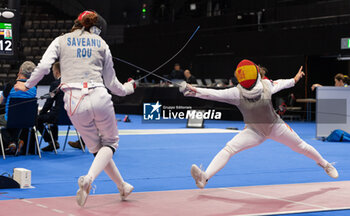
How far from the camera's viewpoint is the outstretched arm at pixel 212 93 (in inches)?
188

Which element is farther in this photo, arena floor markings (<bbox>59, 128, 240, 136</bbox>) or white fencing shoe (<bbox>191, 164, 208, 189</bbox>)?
arena floor markings (<bbox>59, 128, 240, 136</bbox>)

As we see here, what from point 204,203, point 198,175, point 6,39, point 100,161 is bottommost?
point 204,203

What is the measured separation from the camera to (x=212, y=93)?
4836mm

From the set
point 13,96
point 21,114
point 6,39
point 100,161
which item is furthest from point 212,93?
point 13,96

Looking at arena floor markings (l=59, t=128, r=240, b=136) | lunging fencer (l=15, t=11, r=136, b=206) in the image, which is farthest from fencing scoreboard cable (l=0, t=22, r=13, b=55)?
arena floor markings (l=59, t=128, r=240, b=136)

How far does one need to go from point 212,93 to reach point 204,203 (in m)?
1.01

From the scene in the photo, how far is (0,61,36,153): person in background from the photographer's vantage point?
287 inches

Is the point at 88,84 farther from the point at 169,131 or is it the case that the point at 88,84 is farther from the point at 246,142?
the point at 169,131

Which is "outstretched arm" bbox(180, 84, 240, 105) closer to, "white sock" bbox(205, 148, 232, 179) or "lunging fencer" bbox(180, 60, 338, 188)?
"lunging fencer" bbox(180, 60, 338, 188)

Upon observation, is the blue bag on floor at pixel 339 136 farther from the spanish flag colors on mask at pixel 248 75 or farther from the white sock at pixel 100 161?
the white sock at pixel 100 161

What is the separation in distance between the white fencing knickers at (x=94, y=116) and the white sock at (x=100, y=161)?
0.10m

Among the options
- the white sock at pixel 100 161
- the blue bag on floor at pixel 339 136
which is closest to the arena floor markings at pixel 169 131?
the blue bag on floor at pixel 339 136

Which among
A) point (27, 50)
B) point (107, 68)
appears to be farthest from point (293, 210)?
point (27, 50)

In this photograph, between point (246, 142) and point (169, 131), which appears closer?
point (246, 142)
